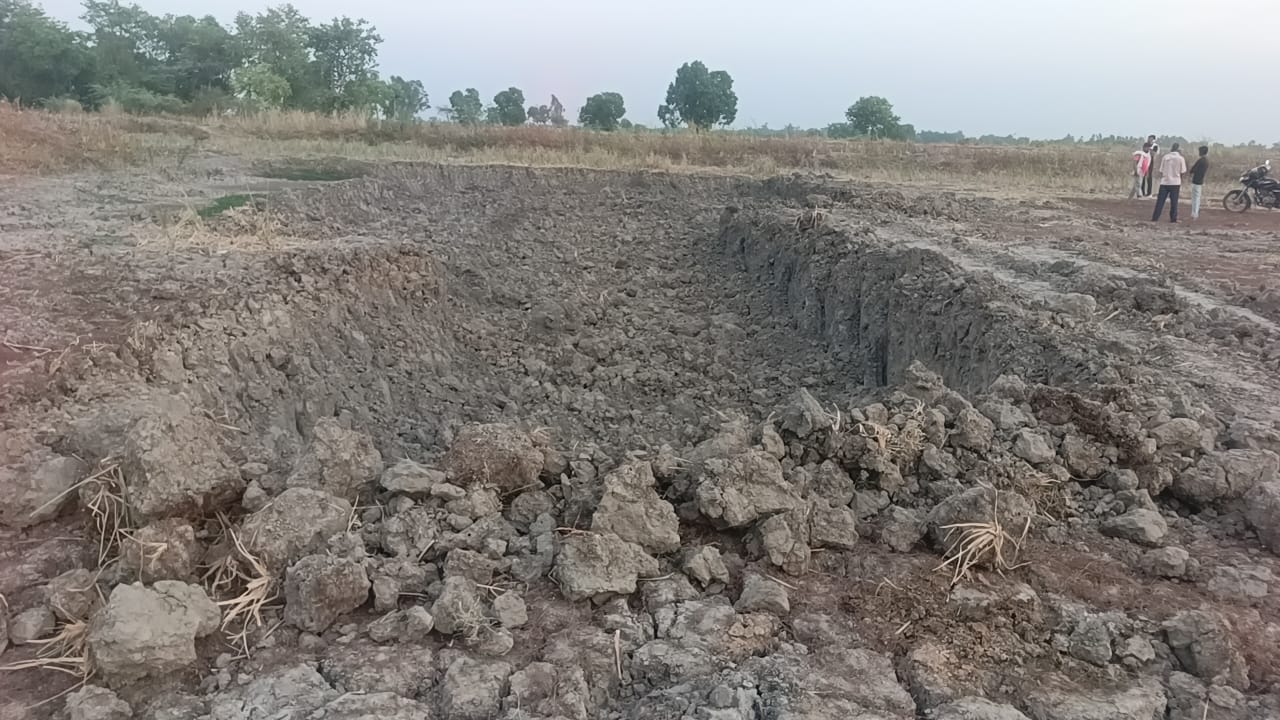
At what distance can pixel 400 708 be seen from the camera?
2.18 meters

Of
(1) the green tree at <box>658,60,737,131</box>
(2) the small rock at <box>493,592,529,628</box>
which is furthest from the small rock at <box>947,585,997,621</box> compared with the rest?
(1) the green tree at <box>658,60,737,131</box>

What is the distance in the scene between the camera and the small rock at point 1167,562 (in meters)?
2.80

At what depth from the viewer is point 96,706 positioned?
7.07 ft

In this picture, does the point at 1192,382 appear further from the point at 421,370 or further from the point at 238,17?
the point at 238,17

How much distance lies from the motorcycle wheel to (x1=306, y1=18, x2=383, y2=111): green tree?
115ft

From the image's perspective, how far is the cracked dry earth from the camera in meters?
2.30

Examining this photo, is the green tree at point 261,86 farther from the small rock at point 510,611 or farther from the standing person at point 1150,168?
the small rock at point 510,611

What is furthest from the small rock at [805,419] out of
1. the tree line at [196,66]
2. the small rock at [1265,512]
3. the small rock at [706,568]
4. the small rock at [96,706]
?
the tree line at [196,66]

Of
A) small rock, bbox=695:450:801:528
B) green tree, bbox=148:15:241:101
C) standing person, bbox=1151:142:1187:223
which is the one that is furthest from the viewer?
green tree, bbox=148:15:241:101

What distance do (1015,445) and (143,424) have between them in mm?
3543

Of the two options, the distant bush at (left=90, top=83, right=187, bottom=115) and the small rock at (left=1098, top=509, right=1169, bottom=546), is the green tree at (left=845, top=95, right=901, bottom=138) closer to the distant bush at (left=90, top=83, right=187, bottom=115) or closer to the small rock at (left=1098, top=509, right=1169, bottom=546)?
the distant bush at (left=90, top=83, right=187, bottom=115)

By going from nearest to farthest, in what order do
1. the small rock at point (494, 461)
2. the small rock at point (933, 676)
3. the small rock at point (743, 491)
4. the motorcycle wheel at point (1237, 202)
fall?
1. the small rock at point (933, 676)
2. the small rock at point (743, 491)
3. the small rock at point (494, 461)
4. the motorcycle wheel at point (1237, 202)

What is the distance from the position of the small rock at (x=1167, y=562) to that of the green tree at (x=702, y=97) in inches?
1877

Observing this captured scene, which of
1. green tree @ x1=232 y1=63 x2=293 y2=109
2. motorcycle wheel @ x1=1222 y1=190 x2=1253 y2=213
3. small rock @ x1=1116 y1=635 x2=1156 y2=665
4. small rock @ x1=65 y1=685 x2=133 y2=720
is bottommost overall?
small rock @ x1=65 y1=685 x2=133 y2=720
